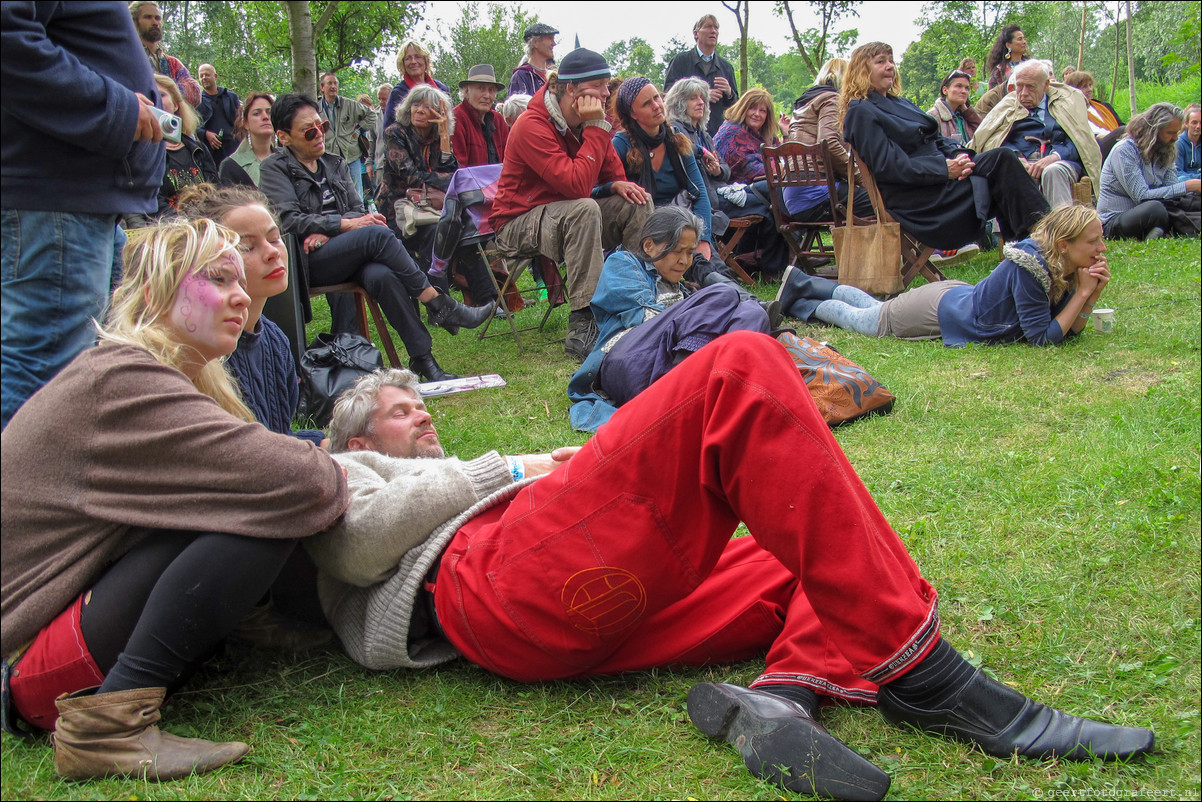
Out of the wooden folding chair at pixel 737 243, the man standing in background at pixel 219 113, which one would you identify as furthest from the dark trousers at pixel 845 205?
the man standing in background at pixel 219 113

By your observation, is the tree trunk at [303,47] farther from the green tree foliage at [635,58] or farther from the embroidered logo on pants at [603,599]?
the green tree foliage at [635,58]

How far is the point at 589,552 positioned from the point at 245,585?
28.3 inches

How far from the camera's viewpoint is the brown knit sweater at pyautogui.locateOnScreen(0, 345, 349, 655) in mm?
1786

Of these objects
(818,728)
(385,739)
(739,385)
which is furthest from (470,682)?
(739,385)

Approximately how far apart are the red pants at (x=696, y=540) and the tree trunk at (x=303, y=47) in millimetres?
8118

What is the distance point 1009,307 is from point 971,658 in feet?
12.1

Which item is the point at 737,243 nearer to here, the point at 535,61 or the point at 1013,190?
the point at 1013,190

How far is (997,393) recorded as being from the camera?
4.43 metres

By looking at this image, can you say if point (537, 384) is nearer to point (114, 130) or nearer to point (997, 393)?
point (997, 393)

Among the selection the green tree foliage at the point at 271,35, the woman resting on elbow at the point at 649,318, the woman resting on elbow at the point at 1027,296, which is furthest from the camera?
the green tree foliage at the point at 271,35

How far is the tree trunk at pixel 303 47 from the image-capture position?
8.97m

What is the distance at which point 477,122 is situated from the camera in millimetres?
7672

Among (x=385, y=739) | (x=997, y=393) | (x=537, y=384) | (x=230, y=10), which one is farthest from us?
(x=230, y=10)

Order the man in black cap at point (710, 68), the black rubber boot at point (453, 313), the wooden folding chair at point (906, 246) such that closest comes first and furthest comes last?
the black rubber boot at point (453, 313), the wooden folding chair at point (906, 246), the man in black cap at point (710, 68)
